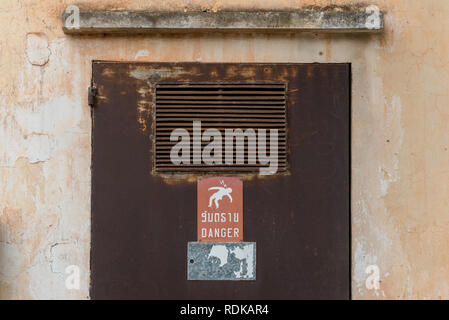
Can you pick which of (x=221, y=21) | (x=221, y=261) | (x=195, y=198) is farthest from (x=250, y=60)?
(x=221, y=261)

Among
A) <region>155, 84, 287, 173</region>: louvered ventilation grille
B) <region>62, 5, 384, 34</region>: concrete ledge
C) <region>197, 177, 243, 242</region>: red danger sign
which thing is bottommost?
<region>197, 177, 243, 242</region>: red danger sign

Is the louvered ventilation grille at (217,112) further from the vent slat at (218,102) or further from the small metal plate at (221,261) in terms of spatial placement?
the small metal plate at (221,261)

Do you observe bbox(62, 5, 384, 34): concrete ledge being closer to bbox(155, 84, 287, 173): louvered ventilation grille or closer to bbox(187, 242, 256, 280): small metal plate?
bbox(155, 84, 287, 173): louvered ventilation grille

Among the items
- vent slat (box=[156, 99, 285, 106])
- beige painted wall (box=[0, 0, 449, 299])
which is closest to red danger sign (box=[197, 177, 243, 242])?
vent slat (box=[156, 99, 285, 106])

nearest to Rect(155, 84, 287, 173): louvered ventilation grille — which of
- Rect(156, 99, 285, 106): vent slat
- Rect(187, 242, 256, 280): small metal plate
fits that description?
Rect(156, 99, 285, 106): vent slat

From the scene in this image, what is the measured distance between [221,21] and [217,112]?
0.58m

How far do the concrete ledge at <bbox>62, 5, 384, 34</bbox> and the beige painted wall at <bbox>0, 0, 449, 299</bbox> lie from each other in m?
0.10

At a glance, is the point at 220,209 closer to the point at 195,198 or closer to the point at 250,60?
the point at 195,198

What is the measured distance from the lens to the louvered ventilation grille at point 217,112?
3225 millimetres

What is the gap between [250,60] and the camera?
329 centimetres

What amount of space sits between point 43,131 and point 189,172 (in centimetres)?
98

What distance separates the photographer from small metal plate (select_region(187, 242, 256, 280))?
321cm

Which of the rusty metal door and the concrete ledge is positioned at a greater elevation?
the concrete ledge

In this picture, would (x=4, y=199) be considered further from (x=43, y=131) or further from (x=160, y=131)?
(x=160, y=131)
